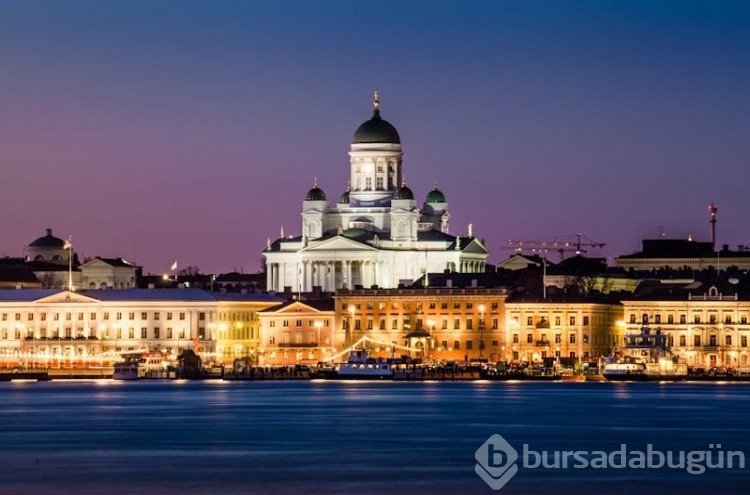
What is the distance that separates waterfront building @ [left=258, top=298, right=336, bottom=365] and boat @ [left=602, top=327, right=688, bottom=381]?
26.2 metres

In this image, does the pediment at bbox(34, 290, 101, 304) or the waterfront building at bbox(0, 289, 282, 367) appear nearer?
the waterfront building at bbox(0, 289, 282, 367)

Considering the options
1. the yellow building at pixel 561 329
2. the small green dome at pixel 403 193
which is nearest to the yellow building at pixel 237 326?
the yellow building at pixel 561 329

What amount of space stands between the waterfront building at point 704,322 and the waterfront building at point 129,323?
28.9 metres

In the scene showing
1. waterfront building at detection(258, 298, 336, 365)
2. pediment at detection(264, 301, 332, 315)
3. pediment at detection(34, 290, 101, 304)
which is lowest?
waterfront building at detection(258, 298, 336, 365)

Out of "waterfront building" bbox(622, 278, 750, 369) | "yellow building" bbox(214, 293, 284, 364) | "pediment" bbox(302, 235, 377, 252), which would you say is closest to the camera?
"waterfront building" bbox(622, 278, 750, 369)

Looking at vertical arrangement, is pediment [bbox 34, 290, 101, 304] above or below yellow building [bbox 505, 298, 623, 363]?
above

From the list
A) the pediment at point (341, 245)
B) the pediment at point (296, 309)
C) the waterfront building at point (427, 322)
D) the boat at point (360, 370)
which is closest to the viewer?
the boat at point (360, 370)

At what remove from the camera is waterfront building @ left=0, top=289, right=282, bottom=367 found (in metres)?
158

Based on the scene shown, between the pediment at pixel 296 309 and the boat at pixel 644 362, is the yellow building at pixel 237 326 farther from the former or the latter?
the boat at pixel 644 362

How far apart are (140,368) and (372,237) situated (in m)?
45.6

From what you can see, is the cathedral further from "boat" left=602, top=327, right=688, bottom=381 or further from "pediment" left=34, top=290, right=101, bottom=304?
"boat" left=602, top=327, right=688, bottom=381

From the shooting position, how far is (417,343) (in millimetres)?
149375

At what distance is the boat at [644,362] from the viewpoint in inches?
4975

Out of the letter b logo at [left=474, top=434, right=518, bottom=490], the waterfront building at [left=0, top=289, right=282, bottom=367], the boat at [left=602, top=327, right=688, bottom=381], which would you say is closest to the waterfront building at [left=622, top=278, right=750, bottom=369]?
the boat at [left=602, top=327, right=688, bottom=381]
